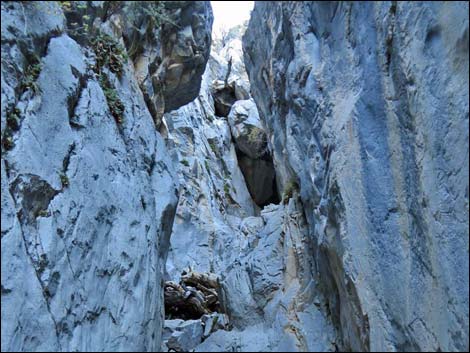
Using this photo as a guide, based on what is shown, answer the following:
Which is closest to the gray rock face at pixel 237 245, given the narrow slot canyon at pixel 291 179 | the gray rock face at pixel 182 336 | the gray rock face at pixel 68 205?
the narrow slot canyon at pixel 291 179

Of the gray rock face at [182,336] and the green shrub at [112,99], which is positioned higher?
the green shrub at [112,99]

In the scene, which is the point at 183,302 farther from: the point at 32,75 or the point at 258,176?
the point at 258,176

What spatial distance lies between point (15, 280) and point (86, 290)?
1.30m

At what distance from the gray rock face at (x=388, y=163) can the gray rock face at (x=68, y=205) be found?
11.2ft

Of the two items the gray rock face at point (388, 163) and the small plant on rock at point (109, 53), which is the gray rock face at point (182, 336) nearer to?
the gray rock face at point (388, 163)

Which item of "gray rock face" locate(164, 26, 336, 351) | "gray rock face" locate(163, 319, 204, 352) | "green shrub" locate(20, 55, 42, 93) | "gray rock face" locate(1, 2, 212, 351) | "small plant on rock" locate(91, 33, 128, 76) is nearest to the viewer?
"gray rock face" locate(1, 2, 212, 351)

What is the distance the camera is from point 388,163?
24.3ft

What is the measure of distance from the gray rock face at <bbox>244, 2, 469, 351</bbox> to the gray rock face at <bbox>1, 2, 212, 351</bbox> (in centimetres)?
342

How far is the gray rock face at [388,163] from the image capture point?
6023 millimetres

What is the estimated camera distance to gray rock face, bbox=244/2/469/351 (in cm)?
602

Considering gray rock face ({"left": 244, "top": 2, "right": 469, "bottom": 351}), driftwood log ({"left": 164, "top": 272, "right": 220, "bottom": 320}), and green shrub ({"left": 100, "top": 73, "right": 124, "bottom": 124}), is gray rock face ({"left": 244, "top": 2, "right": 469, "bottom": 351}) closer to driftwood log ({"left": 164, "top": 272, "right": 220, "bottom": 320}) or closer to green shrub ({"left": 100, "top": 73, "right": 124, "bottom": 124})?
green shrub ({"left": 100, "top": 73, "right": 124, "bottom": 124})

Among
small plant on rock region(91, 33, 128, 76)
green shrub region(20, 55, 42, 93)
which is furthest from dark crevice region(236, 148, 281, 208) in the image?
green shrub region(20, 55, 42, 93)

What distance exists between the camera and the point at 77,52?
9523 mm

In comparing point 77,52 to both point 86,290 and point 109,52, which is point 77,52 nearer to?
point 109,52
